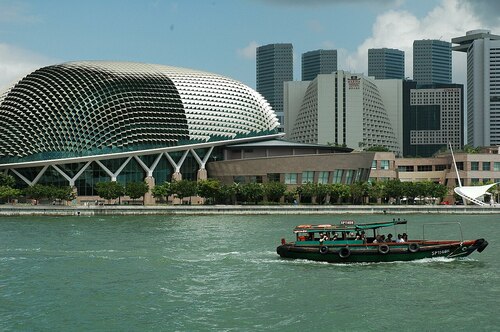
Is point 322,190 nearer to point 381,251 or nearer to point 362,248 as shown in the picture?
point 362,248

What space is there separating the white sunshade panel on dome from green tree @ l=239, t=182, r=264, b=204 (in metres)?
22.0

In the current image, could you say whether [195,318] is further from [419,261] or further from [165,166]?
[165,166]

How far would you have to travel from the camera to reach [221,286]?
39062 mm

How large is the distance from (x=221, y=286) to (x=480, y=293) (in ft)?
43.2

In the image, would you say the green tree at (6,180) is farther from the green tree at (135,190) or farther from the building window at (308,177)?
the building window at (308,177)

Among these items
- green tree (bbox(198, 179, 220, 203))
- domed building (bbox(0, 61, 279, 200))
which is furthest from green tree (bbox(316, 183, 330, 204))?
domed building (bbox(0, 61, 279, 200))

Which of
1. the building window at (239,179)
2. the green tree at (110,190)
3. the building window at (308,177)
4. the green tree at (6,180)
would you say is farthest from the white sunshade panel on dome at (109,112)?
the building window at (308,177)

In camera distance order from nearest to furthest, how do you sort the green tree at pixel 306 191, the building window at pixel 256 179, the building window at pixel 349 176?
the green tree at pixel 306 191 → the building window at pixel 256 179 → the building window at pixel 349 176

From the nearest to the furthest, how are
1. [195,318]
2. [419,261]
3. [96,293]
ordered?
[195,318]
[96,293]
[419,261]

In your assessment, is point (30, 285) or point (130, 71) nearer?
point (30, 285)

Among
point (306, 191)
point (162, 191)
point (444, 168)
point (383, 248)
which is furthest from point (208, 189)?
point (383, 248)

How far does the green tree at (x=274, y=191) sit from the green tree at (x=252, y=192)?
35.5 inches

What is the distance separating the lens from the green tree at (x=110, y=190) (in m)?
111

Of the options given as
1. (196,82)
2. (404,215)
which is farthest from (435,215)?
(196,82)
